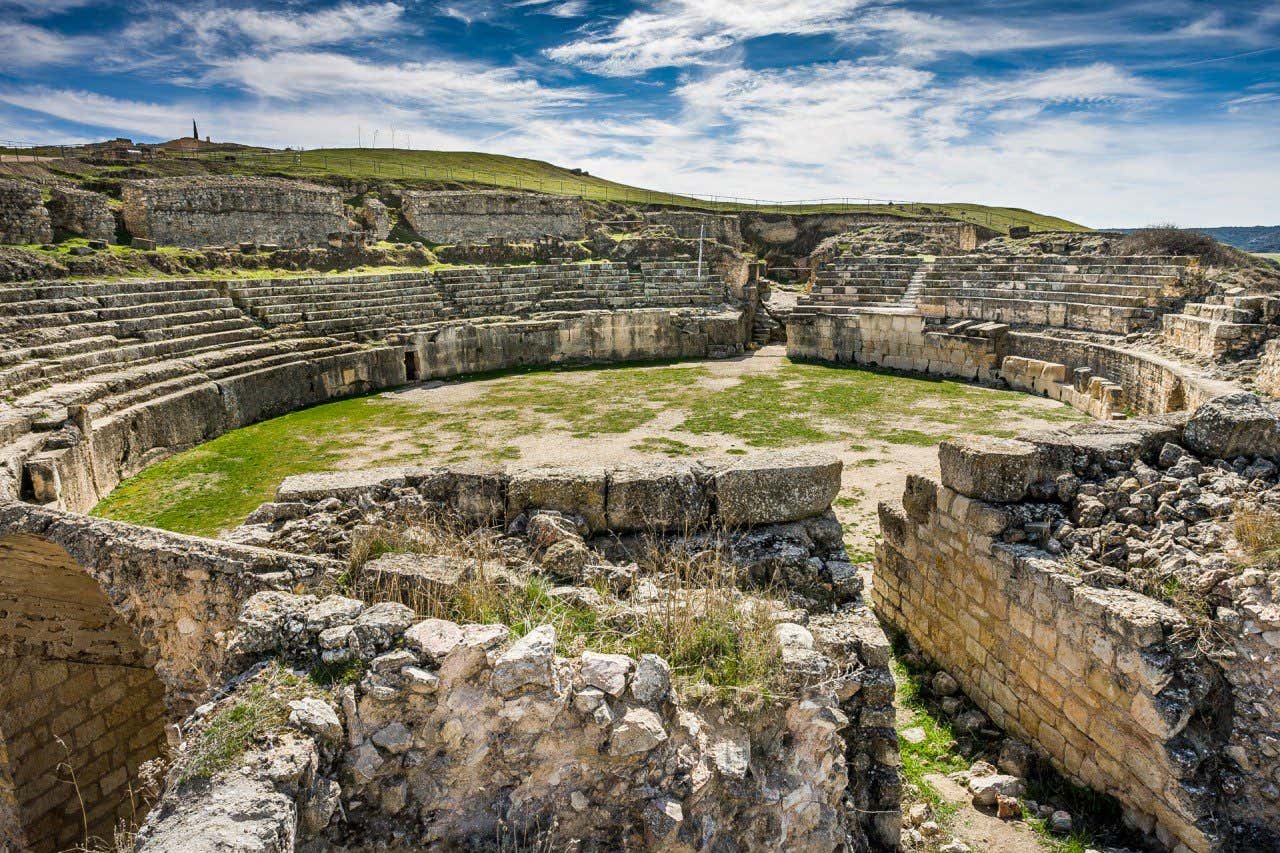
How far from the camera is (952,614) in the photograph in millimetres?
5816

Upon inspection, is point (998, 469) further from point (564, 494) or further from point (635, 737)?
point (635, 737)

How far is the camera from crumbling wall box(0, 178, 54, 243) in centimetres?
1568

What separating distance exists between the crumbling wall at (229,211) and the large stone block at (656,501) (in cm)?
1901

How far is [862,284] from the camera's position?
826 inches

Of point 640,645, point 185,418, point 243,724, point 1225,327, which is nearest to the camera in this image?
point 243,724

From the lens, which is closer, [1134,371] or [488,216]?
[1134,371]

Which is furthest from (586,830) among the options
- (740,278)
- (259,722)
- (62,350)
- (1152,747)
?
(740,278)

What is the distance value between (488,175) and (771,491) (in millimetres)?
43210

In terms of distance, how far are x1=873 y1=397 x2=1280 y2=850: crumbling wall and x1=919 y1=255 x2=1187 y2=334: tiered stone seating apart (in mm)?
10755

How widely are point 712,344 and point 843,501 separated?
12.2 metres

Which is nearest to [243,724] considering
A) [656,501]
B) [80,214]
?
[656,501]

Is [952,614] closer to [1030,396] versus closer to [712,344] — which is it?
[1030,396]

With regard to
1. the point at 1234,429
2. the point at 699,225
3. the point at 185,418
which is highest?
the point at 699,225

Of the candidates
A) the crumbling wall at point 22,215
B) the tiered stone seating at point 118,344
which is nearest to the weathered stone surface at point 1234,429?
the tiered stone seating at point 118,344
